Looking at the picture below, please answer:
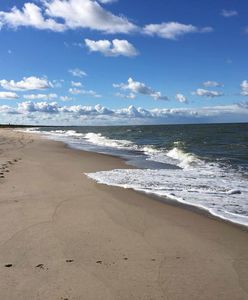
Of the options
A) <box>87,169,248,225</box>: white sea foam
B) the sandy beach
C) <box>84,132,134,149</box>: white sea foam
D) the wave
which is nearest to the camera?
the sandy beach

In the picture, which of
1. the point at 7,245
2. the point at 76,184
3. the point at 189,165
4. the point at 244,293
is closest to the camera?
the point at 244,293

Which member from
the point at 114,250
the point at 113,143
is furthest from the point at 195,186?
the point at 113,143

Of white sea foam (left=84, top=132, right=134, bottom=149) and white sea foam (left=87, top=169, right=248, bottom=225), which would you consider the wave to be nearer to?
white sea foam (left=84, top=132, right=134, bottom=149)

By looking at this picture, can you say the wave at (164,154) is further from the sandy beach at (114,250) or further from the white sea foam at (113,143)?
the sandy beach at (114,250)

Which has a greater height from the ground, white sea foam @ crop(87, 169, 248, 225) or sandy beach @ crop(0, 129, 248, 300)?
sandy beach @ crop(0, 129, 248, 300)

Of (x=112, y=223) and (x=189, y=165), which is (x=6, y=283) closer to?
(x=112, y=223)

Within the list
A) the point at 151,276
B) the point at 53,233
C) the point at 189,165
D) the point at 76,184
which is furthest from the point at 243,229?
the point at 189,165

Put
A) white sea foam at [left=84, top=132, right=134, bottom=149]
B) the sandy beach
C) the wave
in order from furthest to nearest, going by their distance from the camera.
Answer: white sea foam at [left=84, top=132, right=134, bottom=149]
the wave
the sandy beach

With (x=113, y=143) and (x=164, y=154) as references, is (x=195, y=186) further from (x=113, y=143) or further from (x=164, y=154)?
(x=113, y=143)

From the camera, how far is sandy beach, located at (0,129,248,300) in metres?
4.42

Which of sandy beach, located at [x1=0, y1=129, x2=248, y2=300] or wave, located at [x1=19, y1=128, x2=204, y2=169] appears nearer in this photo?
sandy beach, located at [x1=0, y1=129, x2=248, y2=300]

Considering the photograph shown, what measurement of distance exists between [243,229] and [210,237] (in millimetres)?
914

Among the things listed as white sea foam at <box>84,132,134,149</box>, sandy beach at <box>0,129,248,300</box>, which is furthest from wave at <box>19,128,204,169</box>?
sandy beach at <box>0,129,248,300</box>

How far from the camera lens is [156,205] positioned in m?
8.70
